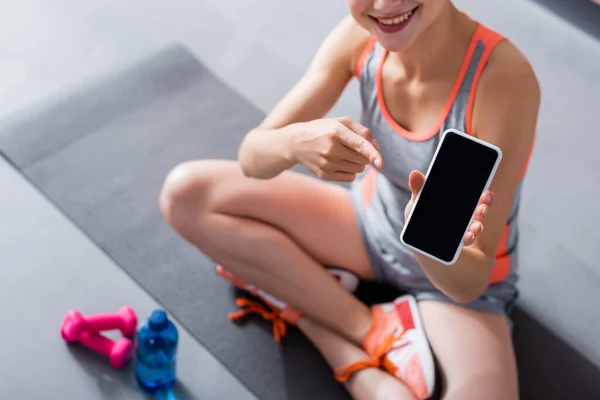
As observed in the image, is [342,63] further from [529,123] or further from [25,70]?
[25,70]

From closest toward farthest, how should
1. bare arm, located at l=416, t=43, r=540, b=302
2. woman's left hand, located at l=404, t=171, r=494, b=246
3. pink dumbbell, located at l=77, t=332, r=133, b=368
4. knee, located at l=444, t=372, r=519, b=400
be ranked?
1. woman's left hand, located at l=404, t=171, r=494, b=246
2. bare arm, located at l=416, t=43, r=540, b=302
3. knee, located at l=444, t=372, r=519, b=400
4. pink dumbbell, located at l=77, t=332, r=133, b=368

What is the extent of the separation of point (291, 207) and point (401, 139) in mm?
284

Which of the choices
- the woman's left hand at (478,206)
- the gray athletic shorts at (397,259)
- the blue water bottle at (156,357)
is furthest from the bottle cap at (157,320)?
the woman's left hand at (478,206)

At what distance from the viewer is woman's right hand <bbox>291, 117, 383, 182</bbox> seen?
103 cm

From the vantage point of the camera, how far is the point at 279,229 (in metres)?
1.40

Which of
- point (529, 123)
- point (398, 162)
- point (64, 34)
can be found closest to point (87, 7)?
point (64, 34)

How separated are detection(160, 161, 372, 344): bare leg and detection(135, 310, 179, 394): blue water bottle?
0.18 m

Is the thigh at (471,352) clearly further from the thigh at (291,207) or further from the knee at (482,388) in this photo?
the thigh at (291,207)

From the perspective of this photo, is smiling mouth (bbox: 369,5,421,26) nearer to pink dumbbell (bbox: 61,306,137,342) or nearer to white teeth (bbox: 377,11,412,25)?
white teeth (bbox: 377,11,412,25)

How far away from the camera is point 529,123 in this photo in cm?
108

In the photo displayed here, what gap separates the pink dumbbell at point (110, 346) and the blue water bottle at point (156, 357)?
3 centimetres

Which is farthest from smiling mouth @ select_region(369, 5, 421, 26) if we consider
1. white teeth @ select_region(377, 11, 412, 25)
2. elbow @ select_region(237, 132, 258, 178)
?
elbow @ select_region(237, 132, 258, 178)

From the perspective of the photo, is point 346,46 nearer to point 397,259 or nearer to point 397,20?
point 397,20

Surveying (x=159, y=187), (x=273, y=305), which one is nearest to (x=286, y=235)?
(x=273, y=305)
